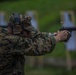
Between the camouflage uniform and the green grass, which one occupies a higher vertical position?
the camouflage uniform

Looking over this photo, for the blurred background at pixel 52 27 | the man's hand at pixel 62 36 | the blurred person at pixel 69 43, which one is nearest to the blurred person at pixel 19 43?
the man's hand at pixel 62 36

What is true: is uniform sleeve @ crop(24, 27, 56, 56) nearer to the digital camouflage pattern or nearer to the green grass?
the digital camouflage pattern

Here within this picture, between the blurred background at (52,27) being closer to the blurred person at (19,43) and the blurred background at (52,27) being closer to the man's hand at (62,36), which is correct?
the man's hand at (62,36)

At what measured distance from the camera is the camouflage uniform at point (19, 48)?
7406 millimetres

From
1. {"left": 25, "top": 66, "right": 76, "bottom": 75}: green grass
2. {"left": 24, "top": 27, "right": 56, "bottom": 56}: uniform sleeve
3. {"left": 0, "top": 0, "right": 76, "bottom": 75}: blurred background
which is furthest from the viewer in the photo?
{"left": 0, "top": 0, "right": 76, "bottom": 75}: blurred background

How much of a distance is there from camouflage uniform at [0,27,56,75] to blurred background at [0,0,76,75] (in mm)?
5797

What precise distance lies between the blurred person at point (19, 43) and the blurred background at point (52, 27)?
5.80m

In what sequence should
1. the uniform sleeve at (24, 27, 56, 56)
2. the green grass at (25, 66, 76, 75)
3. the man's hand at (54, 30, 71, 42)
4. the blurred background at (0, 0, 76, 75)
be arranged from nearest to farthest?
1. the uniform sleeve at (24, 27, 56, 56)
2. the man's hand at (54, 30, 71, 42)
3. the green grass at (25, 66, 76, 75)
4. the blurred background at (0, 0, 76, 75)

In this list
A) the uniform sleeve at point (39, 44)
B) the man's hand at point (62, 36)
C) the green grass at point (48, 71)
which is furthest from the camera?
the green grass at point (48, 71)

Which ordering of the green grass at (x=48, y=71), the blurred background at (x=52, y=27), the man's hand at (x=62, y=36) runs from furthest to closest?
the blurred background at (x=52, y=27) < the green grass at (x=48, y=71) < the man's hand at (x=62, y=36)

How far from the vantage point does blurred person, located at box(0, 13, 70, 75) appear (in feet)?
24.3

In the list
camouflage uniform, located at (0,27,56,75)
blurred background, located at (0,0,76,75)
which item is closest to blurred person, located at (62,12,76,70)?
blurred background, located at (0,0,76,75)

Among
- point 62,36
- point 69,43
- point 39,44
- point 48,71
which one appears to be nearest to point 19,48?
point 39,44

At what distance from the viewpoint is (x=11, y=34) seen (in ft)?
24.6
